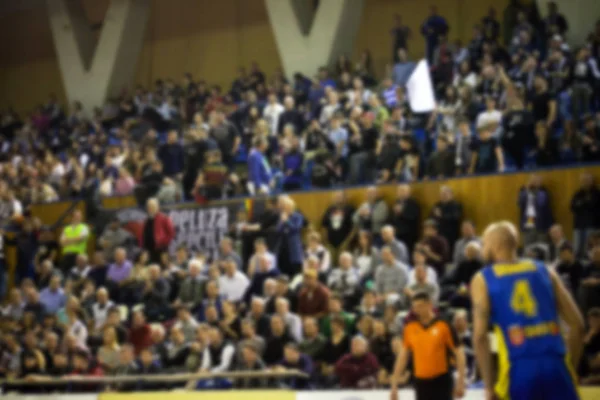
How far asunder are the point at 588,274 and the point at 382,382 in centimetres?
265

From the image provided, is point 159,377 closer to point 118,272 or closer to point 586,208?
point 118,272

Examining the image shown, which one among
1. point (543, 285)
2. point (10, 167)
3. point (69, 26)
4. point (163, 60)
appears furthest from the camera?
point (163, 60)

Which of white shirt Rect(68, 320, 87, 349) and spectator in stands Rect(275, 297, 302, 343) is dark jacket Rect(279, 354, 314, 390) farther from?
white shirt Rect(68, 320, 87, 349)

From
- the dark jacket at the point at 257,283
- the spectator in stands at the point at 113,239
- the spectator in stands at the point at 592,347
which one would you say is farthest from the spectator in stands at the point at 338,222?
the spectator in stands at the point at 592,347

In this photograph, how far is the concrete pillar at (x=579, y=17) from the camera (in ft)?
57.5

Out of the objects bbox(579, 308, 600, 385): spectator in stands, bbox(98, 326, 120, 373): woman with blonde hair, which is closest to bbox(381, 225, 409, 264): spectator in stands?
bbox(579, 308, 600, 385): spectator in stands

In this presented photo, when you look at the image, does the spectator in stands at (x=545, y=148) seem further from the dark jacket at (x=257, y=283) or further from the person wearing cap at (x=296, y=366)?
the person wearing cap at (x=296, y=366)

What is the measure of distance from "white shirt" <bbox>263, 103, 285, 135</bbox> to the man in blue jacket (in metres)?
1.99

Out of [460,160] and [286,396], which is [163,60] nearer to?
[460,160]

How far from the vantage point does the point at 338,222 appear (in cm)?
1569

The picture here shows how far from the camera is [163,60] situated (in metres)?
29.4

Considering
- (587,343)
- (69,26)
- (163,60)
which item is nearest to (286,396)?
(587,343)

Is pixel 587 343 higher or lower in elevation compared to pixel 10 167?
lower

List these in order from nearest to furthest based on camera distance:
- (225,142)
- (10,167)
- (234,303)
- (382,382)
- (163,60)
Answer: (382,382) → (234,303) → (225,142) → (10,167) → (163,60)
